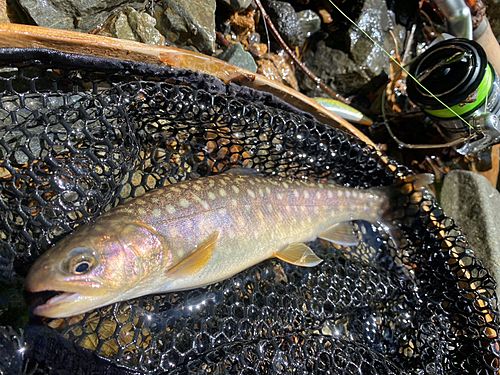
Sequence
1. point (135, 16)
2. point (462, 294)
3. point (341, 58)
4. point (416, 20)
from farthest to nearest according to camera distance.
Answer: point (416, 20) < point (341, 58) < point (135, 16) < point (462, 294)

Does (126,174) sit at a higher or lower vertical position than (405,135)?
higher

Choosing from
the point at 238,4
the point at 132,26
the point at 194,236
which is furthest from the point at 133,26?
the point at 194,236

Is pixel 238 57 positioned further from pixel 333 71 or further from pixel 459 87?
pixel 459 87

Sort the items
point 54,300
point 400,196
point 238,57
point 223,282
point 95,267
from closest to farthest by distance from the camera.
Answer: point 54,300 < point 95,267 < point 223,282 < point 400,196 < point 238,57

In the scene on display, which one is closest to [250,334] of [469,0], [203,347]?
[203,347]

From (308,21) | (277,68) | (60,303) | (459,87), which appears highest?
(459,87)

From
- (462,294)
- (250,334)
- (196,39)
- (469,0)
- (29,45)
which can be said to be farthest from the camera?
(469,0)

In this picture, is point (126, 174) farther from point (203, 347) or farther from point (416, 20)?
point (416, 20)

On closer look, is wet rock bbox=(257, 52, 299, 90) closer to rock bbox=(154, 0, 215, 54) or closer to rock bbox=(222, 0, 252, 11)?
rock bbox=(222, 0, 252, 11)

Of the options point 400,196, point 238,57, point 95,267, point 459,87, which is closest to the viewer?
point 95,267
